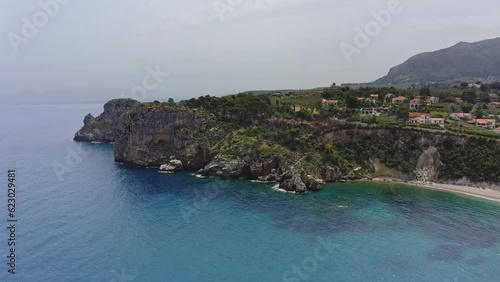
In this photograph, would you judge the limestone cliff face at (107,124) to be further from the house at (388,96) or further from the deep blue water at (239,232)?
Answer: the house at (388,96)

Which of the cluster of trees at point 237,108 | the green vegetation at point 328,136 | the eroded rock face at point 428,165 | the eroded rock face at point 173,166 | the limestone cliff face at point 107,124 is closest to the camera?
the eroded rock face at point 428,165

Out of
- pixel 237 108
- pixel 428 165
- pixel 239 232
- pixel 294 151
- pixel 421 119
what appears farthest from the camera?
pixel 237 108

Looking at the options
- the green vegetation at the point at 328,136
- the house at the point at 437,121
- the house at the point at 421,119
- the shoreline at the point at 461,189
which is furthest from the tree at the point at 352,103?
the shoreline at the point at 461,189

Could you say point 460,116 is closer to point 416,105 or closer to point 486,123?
point 486,123

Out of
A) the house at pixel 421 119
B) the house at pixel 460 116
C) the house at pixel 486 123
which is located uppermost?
the house at pixel 421 119

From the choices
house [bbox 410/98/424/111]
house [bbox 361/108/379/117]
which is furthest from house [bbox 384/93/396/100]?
house [bbox 361/108/379/117]

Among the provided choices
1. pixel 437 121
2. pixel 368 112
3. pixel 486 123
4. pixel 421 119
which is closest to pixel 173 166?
pixel 368 112

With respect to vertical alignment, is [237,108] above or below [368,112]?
above
